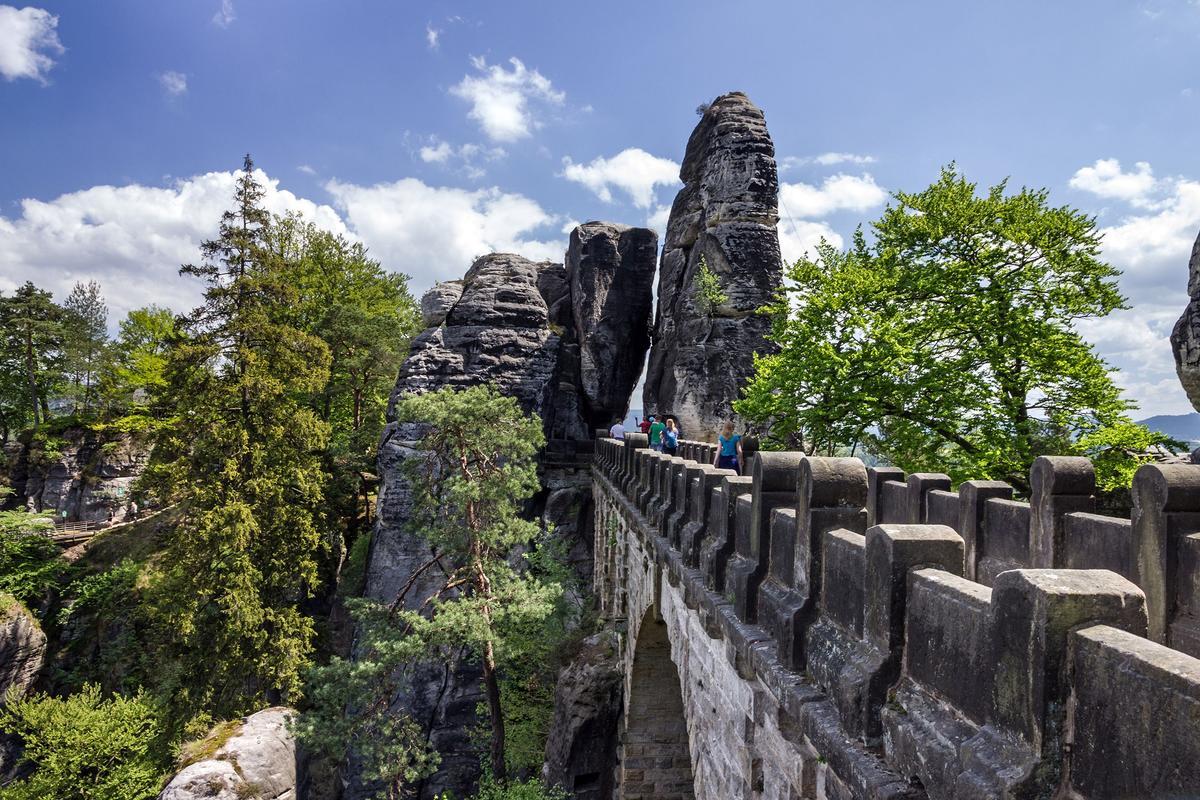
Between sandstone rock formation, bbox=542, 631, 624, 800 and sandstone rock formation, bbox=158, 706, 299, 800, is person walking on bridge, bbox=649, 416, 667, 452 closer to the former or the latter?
sandstone rock formation, bbox=542, 631, 624, 800

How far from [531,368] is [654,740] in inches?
645

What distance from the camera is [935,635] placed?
210cm

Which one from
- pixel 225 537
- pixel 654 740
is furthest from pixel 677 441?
pixel 225 537

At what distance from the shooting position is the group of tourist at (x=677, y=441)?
30.1 ft

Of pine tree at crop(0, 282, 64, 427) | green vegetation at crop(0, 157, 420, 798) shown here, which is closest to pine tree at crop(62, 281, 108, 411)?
pine tree at crop(0, 282, 64, 427)

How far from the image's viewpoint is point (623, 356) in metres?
30.8

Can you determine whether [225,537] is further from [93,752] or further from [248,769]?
[93,752]

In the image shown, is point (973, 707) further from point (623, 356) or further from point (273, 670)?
point (623, 356)

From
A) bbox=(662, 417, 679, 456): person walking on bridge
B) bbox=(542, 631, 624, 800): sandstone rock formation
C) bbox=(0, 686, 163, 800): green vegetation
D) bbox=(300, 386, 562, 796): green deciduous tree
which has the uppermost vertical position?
bbox=(662, 417, 679, 456): person walking on bridge

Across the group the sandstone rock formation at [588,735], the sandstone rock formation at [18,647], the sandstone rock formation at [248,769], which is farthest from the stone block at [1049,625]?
the sandstone rock formation at [18,647]

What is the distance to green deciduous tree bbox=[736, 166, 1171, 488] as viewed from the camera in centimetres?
1369

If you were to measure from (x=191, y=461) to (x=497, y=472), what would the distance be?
862 centimetres

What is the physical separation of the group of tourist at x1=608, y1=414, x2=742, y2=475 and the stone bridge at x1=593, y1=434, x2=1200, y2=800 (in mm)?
2574

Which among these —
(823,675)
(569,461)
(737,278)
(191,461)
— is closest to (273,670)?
(191,461)
